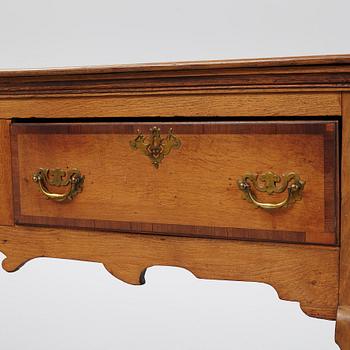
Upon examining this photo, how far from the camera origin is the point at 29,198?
60.5 inches

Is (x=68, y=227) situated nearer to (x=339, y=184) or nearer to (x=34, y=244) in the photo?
(x=34, y=244)

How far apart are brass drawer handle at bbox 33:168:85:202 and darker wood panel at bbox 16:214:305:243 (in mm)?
52

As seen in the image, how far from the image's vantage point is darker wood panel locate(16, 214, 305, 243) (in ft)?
4.45

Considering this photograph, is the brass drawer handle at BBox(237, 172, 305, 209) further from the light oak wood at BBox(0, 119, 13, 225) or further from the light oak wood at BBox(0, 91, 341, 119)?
the light oak wood at BBox(0, 119, 13, 225)

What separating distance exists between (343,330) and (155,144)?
1.63 feet

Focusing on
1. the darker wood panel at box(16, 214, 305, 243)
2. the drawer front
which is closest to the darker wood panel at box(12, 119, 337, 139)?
the drawer front

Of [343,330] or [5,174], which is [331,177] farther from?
[5,174]

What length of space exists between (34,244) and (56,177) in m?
0.17

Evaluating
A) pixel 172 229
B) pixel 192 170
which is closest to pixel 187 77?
pixel 192 170

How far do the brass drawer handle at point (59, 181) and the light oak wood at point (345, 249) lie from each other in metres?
0.53

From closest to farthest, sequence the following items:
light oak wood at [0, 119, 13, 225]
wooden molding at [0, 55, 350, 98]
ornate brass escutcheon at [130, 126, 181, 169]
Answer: wooden molding at [0, 55, 350, 98]
ornate brass escutcheon at [130, 126, 181, 169]
light oak wood at [0, 119, 13, 225]

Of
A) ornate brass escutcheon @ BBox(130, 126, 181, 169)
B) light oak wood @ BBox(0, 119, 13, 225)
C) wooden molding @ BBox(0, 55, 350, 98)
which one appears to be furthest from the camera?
light oak wood @ BBox(0, 119, 13, 225)

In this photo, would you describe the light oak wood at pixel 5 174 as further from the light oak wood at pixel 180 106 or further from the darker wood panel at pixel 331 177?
the darker wood panel at pixel 331 177

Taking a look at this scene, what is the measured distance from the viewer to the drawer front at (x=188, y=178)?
1318mm
